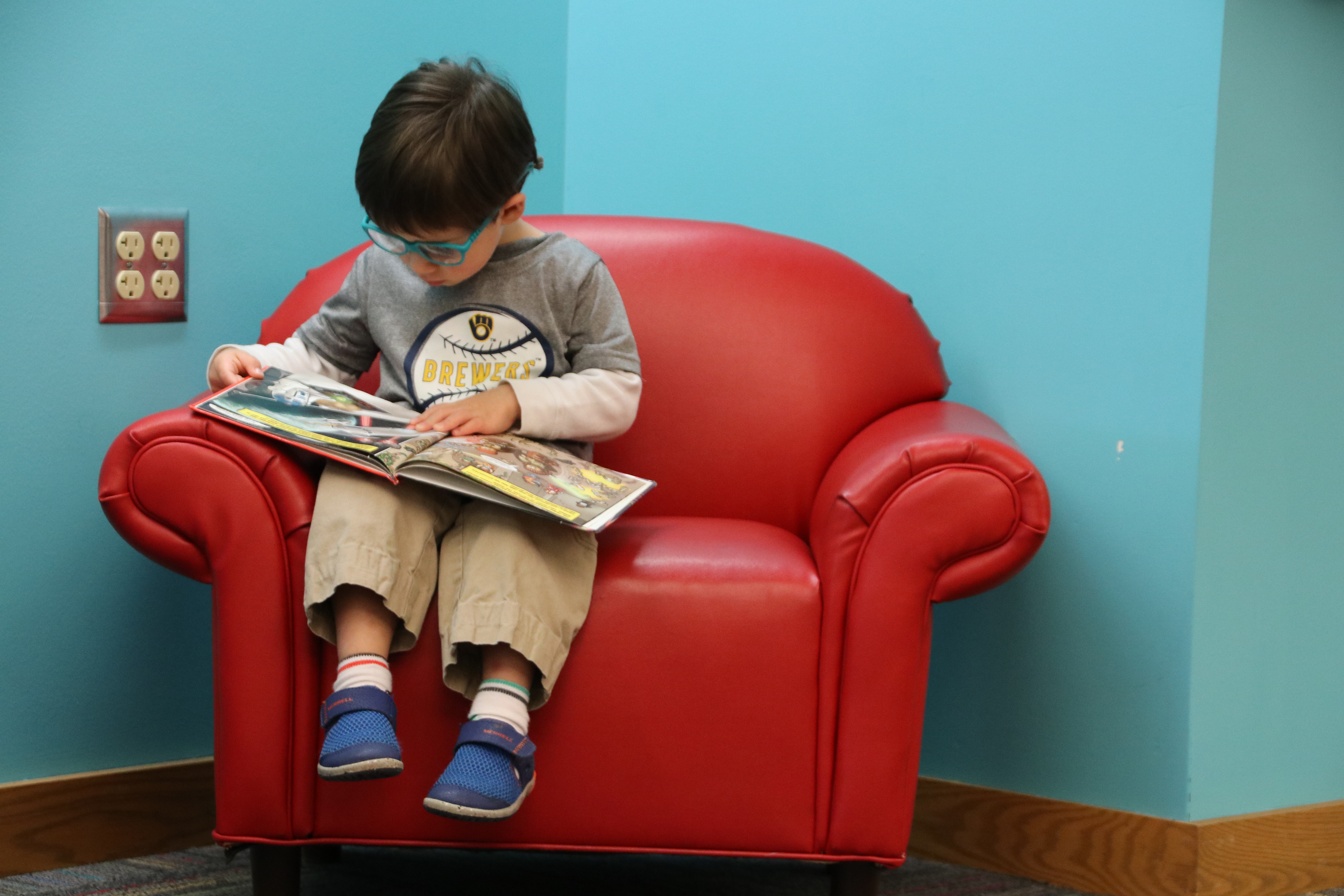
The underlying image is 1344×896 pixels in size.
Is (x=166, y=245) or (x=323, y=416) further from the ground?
(x=166, y=245)

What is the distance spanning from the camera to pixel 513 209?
135 cm

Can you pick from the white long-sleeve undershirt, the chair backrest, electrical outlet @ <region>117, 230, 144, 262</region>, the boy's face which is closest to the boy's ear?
the boy's face

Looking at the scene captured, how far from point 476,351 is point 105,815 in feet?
2.60

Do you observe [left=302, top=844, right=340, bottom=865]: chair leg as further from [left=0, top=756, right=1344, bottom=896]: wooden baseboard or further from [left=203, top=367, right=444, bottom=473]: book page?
[left=203, top=367, right=444, bottom=473]: book page

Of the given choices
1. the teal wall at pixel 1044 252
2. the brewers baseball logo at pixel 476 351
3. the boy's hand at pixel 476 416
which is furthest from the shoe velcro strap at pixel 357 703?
the teal wall at pixel 1044 252

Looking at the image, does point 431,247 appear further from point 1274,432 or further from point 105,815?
point 1274,432

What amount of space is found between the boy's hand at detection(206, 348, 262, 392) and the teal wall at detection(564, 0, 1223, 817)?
2.90ft

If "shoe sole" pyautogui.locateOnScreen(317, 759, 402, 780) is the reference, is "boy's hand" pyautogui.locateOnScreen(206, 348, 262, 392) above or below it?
above

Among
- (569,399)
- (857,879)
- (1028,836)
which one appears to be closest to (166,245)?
(569,399)

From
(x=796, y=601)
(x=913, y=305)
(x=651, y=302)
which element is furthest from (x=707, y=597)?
(x=913, y=305)

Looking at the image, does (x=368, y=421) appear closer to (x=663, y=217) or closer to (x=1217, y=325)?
(x=663, y=217)

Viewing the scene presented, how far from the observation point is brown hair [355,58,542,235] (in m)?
1.21

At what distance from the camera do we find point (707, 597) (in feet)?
4.02

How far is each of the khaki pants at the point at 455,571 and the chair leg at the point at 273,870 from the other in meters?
0.25
